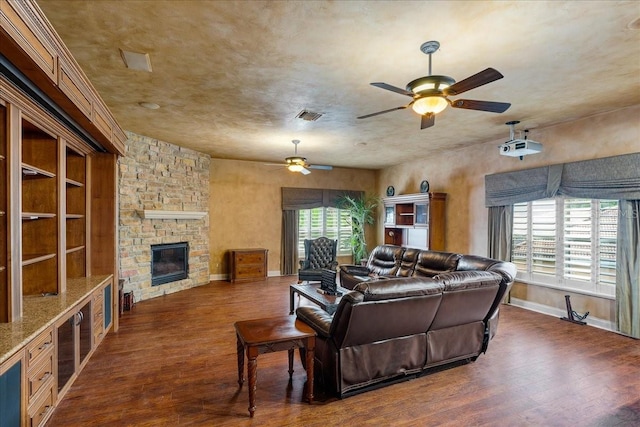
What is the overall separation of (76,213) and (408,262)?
478cm

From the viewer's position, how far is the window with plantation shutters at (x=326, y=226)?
8570mm

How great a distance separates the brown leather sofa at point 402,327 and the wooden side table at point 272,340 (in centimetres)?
17

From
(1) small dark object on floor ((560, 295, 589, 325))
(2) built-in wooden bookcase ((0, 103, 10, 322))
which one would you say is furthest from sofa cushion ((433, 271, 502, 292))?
(2) built-in wooden bookcase ((0, 103, 10, 322))

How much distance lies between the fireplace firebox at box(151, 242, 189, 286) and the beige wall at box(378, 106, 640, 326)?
5.22m

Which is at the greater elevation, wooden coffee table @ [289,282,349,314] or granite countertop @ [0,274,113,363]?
granite countertop @ [0,274,113,363]

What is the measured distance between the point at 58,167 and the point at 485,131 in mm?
5533

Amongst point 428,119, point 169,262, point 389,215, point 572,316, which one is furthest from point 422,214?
point 169,262

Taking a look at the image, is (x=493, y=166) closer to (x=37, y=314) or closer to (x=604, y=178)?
(x=604, y=178)

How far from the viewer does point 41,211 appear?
9.62ft

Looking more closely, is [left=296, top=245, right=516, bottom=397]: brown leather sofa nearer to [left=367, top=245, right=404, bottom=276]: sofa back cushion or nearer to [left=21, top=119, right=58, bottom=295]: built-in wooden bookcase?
[left=21, top=119, right=58, bottom=295]: built-in wooden bookcase

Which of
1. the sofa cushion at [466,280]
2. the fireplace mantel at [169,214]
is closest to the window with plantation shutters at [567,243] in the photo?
Result: the sofa cushion at [466,280]

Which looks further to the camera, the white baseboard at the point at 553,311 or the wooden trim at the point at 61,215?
the white baseboard at the point at 553,311

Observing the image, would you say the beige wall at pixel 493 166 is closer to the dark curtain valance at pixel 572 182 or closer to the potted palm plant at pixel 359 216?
the dark curtain valance at pixel 572 182

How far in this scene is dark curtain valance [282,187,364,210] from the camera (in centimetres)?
827
